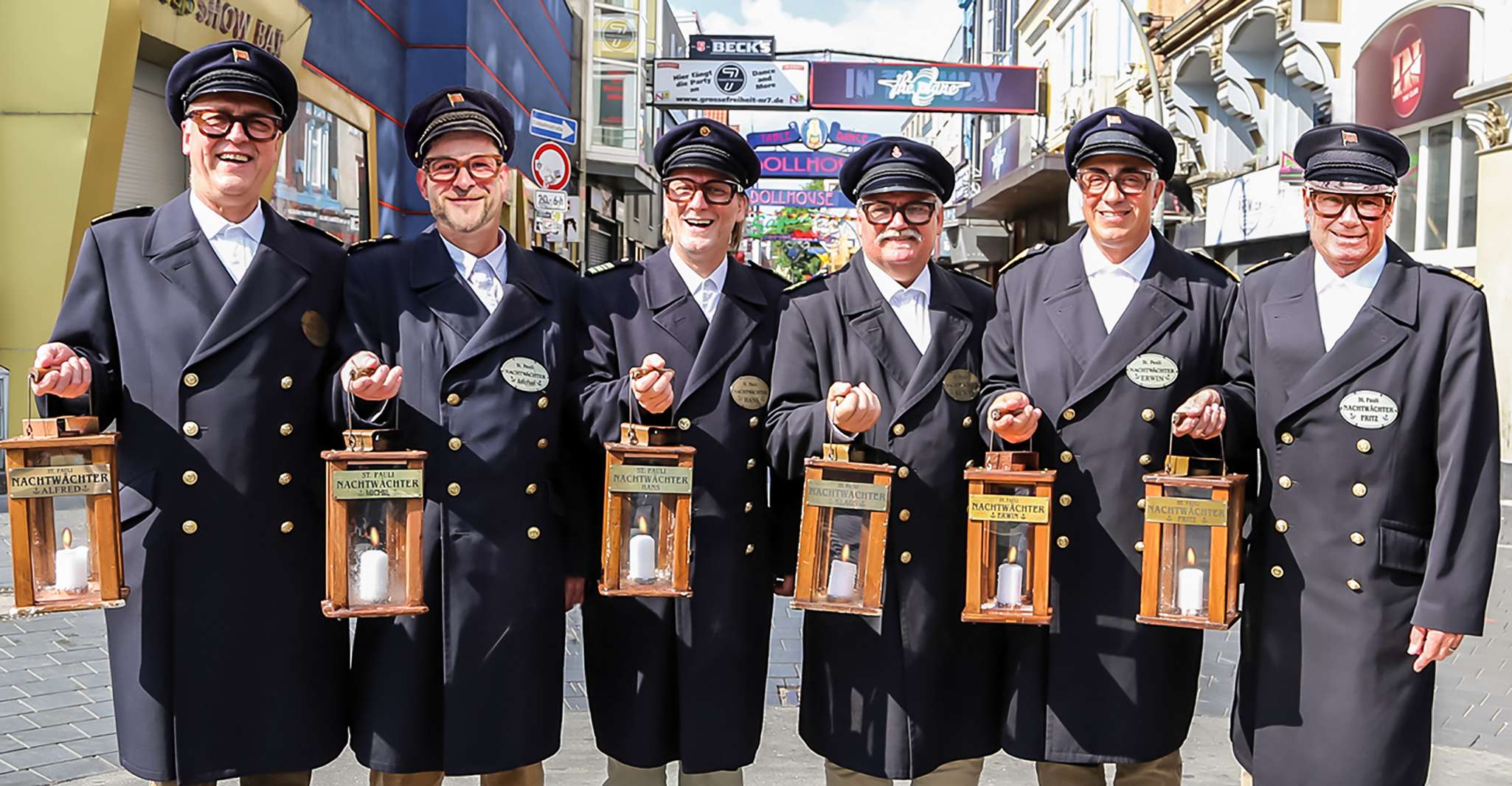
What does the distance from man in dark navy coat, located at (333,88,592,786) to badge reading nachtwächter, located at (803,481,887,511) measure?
791 mm

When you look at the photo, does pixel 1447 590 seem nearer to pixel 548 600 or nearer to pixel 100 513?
pixel 548 600

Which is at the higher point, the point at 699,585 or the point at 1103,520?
the point at 1103,520

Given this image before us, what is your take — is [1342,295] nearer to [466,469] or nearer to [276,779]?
[466,469]

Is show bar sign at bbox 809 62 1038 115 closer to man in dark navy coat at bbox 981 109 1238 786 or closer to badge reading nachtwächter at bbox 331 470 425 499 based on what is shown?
man in dark navy coat at bbox 981 109 1238 786

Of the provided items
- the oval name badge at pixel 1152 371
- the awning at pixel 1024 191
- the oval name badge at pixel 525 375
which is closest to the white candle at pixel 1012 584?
the oval name badge at pixel 1152 371

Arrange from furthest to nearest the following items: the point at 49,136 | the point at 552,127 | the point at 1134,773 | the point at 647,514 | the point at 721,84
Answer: the point at 721,84 < the point at 552,127 < the point at 49,136 < the point at 1134,773 < the point at 647,514

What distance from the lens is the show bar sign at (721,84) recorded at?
1043 inches

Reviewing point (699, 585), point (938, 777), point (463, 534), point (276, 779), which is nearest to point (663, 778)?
point (699, 585)

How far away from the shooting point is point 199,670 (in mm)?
3418

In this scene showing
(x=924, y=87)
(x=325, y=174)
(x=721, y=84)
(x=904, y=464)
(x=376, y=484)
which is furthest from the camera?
(x=924, y=87)

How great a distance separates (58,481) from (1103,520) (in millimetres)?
2697

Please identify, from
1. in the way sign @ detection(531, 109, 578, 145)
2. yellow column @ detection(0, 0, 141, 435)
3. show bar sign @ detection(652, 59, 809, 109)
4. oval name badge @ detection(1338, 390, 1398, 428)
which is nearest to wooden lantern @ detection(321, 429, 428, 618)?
oval name badge @ detection(1338, 390, 1398, 428)

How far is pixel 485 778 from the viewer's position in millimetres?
3848

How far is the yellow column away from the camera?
9.90 metres
